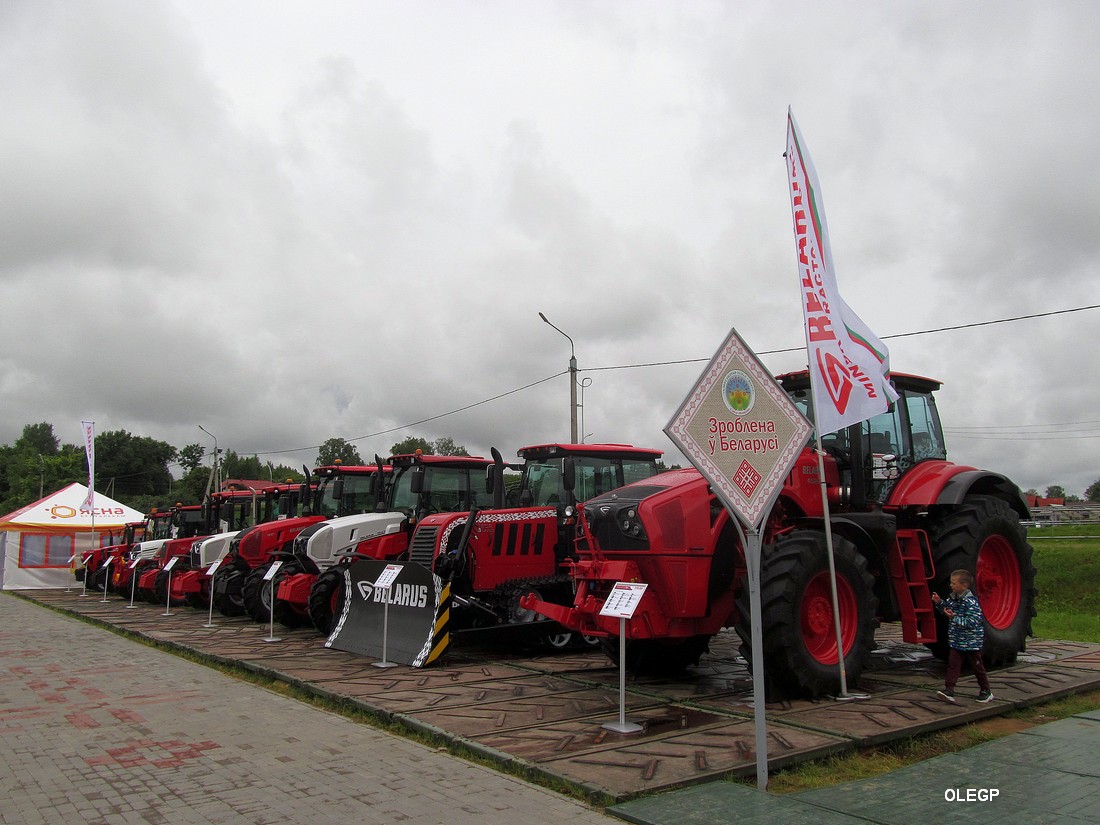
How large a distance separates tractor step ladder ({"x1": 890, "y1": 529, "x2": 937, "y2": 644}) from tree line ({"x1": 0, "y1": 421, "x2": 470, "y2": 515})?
204ft

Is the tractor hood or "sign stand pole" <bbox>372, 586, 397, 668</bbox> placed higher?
the tractor hood

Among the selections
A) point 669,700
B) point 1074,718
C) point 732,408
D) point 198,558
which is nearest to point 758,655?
point 732,408

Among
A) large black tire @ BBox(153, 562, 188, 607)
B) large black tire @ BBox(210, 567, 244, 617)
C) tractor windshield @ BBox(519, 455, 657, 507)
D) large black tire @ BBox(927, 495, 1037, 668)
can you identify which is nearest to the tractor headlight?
large black tire @ BBox(927, 495, 1037, 668)

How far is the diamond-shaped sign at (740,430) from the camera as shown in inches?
197

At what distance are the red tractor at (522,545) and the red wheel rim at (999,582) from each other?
4.52 meters

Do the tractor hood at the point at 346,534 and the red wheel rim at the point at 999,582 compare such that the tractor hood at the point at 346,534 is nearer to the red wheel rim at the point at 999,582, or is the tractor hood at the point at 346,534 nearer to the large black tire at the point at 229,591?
the large black tire at the point at 229,591

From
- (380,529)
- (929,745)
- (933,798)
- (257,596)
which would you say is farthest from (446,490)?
(933,798)

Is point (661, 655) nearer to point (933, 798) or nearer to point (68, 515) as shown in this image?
point (933, 798)

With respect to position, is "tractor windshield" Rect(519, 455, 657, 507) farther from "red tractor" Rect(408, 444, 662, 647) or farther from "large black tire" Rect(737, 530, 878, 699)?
"large black tire" Rect(737, 530, 878, 699)

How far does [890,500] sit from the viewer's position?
8109 millimetres

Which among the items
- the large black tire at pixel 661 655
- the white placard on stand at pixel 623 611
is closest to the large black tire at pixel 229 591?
the large black tire at pixel 661 655

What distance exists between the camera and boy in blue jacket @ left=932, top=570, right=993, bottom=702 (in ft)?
21.8

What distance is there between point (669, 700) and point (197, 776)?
3.85 meters

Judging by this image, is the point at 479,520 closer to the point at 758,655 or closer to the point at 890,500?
the point at 890,500
